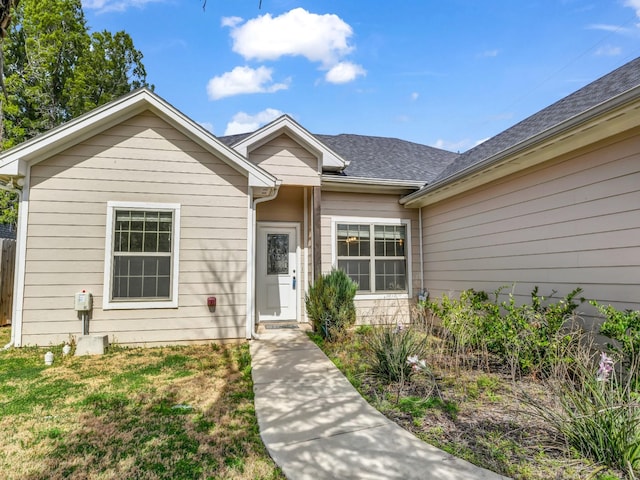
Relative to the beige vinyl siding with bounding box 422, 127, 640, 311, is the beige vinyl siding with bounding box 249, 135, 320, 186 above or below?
above

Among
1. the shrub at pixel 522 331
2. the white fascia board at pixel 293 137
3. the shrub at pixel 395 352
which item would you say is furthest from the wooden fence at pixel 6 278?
the shrub at pixel 522 331

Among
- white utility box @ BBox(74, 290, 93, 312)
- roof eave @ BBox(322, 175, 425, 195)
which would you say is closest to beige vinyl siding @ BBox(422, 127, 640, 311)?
roof eave @ BBox(322, 175, 425, 195)

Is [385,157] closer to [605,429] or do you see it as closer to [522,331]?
[522,331]

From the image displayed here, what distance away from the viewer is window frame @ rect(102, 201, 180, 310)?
19.4 ft

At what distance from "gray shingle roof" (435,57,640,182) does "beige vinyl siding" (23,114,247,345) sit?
4.79m

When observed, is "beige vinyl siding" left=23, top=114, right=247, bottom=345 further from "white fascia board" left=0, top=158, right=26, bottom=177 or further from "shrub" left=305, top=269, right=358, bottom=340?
"shrub" left=305, top=269, right=358, bottom=340

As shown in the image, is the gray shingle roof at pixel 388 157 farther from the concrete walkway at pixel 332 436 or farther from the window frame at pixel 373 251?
the concrete walkway at pixel 332 436

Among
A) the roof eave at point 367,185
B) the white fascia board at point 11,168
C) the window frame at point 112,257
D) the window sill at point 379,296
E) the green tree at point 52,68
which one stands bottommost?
the window sill at point 379,296

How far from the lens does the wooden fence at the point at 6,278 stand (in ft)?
26.4

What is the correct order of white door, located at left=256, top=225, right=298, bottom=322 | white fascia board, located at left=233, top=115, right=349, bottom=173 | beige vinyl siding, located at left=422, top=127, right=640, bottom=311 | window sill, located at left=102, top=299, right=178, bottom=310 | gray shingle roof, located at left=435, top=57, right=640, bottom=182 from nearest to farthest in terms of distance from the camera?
beige vinyl siding, located at left=422, top=127, right=640, bottom=311 < gray shingle roof, located at left=435, top=57, right=640, bottom=182 < window sill, located at left=102, top=299, right=178, bottom=310 < white fascia board, located at left=233, top=115, right=349, bottom=173 < white door, located at left=256, top=225, right=298, bottom=322

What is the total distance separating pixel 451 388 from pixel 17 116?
20097 mm

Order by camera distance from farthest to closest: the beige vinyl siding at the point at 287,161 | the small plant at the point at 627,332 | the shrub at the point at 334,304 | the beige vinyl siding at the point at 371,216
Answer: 1. the beige vinyl siding at the point at 371,216
2. the beige vinyl siding at the point at 287,161
3. the shrub at the point at 334,304
4. the small plant at the point at 627,332

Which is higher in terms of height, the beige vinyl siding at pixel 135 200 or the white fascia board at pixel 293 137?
the white fascia board at pixel 293 137

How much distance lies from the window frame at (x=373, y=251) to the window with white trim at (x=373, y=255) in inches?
0.9
